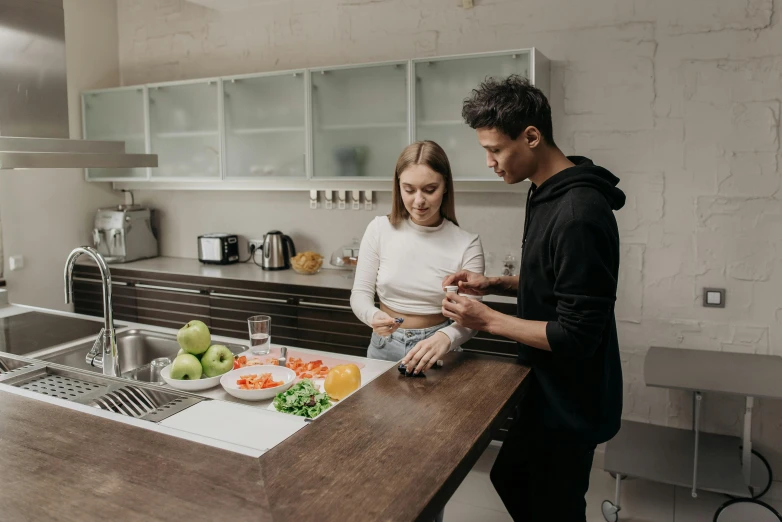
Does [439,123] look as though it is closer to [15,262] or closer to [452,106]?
[452,106]

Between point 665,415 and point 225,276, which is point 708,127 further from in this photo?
point 225,276

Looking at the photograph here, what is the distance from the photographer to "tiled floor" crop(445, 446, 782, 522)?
9.00 ft

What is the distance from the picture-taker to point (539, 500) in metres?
1.70

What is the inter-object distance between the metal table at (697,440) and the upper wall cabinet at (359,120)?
1.72m

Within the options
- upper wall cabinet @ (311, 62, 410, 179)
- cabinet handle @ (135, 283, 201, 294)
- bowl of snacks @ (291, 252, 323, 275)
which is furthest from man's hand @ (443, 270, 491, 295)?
cabinet handle @ (135, 283, 201, 294)

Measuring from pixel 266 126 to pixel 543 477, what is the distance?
281cm

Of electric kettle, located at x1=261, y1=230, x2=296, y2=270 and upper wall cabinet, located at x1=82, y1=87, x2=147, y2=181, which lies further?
upper wall cabinet, located at x1=82, y1=87, x2=147, y2=181

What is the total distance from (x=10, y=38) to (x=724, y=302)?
318 centimetres

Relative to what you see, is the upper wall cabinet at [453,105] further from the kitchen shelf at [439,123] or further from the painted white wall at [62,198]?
the painted white wall at [62,198]

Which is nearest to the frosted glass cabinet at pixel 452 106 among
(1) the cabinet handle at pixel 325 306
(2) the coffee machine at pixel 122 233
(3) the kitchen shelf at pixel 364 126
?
(3) the kitchen shelf at pixel 364 126

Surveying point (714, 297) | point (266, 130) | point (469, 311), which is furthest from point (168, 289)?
point (714, 297)

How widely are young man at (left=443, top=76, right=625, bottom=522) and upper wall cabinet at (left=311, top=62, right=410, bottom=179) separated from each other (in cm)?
181

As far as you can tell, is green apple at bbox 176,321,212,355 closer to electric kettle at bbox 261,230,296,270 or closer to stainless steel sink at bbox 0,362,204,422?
stainless steel sink at bbox 0,362,204,422

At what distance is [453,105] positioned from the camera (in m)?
3.29
